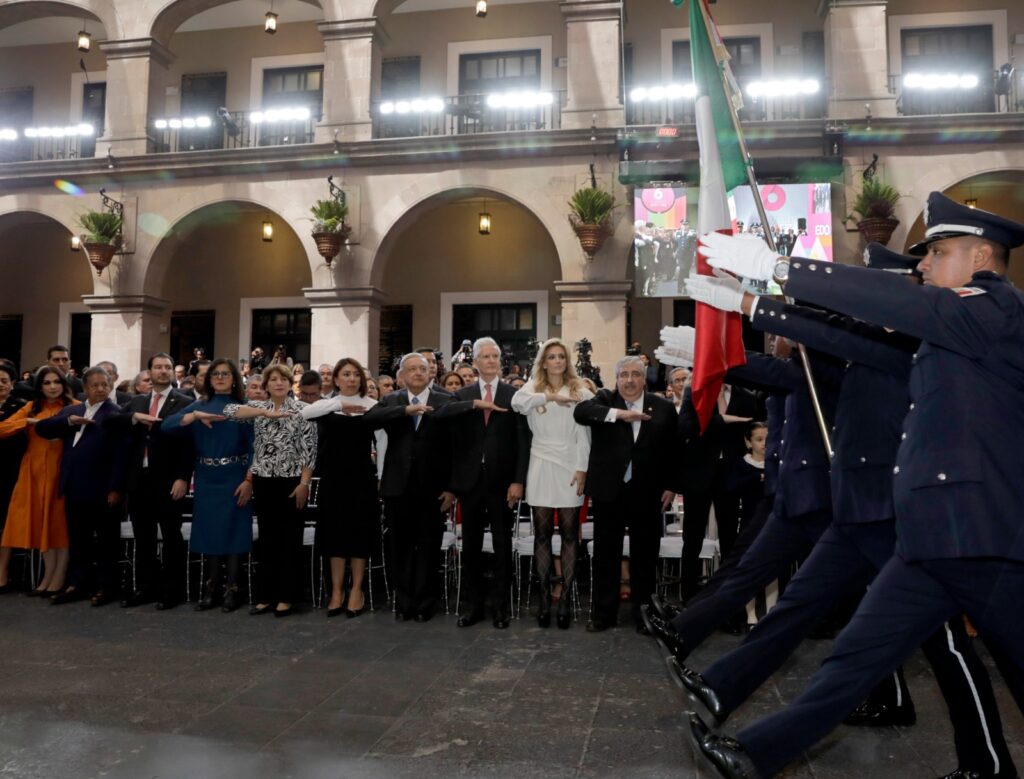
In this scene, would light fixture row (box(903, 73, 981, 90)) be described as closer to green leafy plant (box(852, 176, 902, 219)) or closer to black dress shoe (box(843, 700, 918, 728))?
green leafy plant (box(852, 176, 902, 219))

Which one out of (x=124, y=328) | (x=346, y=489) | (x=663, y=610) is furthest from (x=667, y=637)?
(x=124, y=328)

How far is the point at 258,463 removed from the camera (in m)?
6.46

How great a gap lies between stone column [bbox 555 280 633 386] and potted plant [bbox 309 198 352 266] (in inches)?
148

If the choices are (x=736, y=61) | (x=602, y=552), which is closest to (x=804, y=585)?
(x=602, y=552)

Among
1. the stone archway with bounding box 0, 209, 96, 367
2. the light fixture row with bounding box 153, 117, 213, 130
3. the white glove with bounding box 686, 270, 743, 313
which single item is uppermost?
the light fixture row with bounding box 153, 117, 213, 130

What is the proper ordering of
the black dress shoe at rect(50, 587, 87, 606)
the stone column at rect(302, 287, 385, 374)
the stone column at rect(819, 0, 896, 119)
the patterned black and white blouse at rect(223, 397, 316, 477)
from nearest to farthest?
the patterned black and white blouse at rect(223, 397, 316, 477)
the black dress shoe at rect(50, 587, 87, 606)
the stone column at rect(819, 0, 896, 119)
the stone column at rect(302, 287, 385, 374)

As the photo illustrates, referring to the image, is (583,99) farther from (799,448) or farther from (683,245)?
(799,448)

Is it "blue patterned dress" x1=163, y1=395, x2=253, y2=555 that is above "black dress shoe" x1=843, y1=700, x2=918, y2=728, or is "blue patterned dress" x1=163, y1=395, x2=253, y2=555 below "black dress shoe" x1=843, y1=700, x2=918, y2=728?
above

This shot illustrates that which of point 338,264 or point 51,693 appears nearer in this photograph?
point 51,693

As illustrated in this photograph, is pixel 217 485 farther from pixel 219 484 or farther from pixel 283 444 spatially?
pixel 283 444

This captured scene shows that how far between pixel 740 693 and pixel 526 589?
4056 millimetres

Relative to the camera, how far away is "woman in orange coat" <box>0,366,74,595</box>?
6.96 meters

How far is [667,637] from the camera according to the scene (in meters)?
4.19

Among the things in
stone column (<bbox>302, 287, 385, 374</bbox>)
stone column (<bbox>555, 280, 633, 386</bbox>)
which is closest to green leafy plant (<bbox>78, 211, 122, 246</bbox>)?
stone column (<bbox>302, 287, 385, 374</bbox>)
